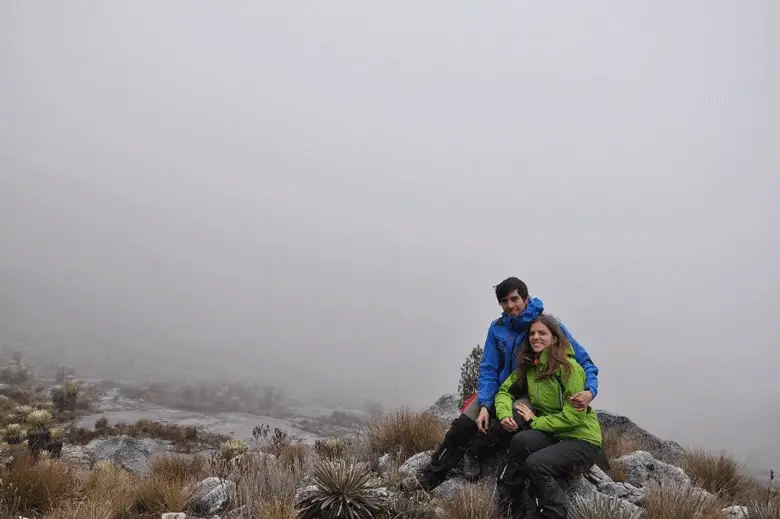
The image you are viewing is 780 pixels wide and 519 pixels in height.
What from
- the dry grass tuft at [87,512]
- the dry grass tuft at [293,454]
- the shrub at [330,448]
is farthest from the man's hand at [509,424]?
the dry grass tuft at [87,512]

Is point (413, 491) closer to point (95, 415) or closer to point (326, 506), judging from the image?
point (326, 506)

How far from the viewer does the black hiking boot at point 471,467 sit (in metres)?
5.20

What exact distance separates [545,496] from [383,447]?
3.42 m

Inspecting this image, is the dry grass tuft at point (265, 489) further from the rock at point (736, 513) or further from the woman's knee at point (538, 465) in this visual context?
the rock at point (736, 513)

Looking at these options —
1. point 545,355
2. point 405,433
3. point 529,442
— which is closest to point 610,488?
point 529,442

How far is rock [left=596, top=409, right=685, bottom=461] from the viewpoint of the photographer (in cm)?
959

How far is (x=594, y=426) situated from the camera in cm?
449

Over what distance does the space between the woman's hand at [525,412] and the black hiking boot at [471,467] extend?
1.09 metres

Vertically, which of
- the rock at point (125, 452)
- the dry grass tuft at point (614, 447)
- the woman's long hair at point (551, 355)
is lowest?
the rock at point (125, 452)

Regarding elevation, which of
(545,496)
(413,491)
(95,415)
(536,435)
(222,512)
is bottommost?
(95,415)

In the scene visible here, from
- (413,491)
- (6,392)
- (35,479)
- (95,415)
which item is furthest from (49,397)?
(413,491)

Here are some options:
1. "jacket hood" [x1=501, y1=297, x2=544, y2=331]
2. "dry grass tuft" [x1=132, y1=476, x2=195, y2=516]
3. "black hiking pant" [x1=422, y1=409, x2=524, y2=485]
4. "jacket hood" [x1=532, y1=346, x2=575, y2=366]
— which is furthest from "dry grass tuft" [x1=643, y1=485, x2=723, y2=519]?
"dry grass tuft" [x1=132, y1=476, x2=195, y2=516]

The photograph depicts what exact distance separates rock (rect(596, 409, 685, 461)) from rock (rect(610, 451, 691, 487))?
2925mm

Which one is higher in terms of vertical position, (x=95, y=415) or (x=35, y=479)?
(x=35, y=479)
